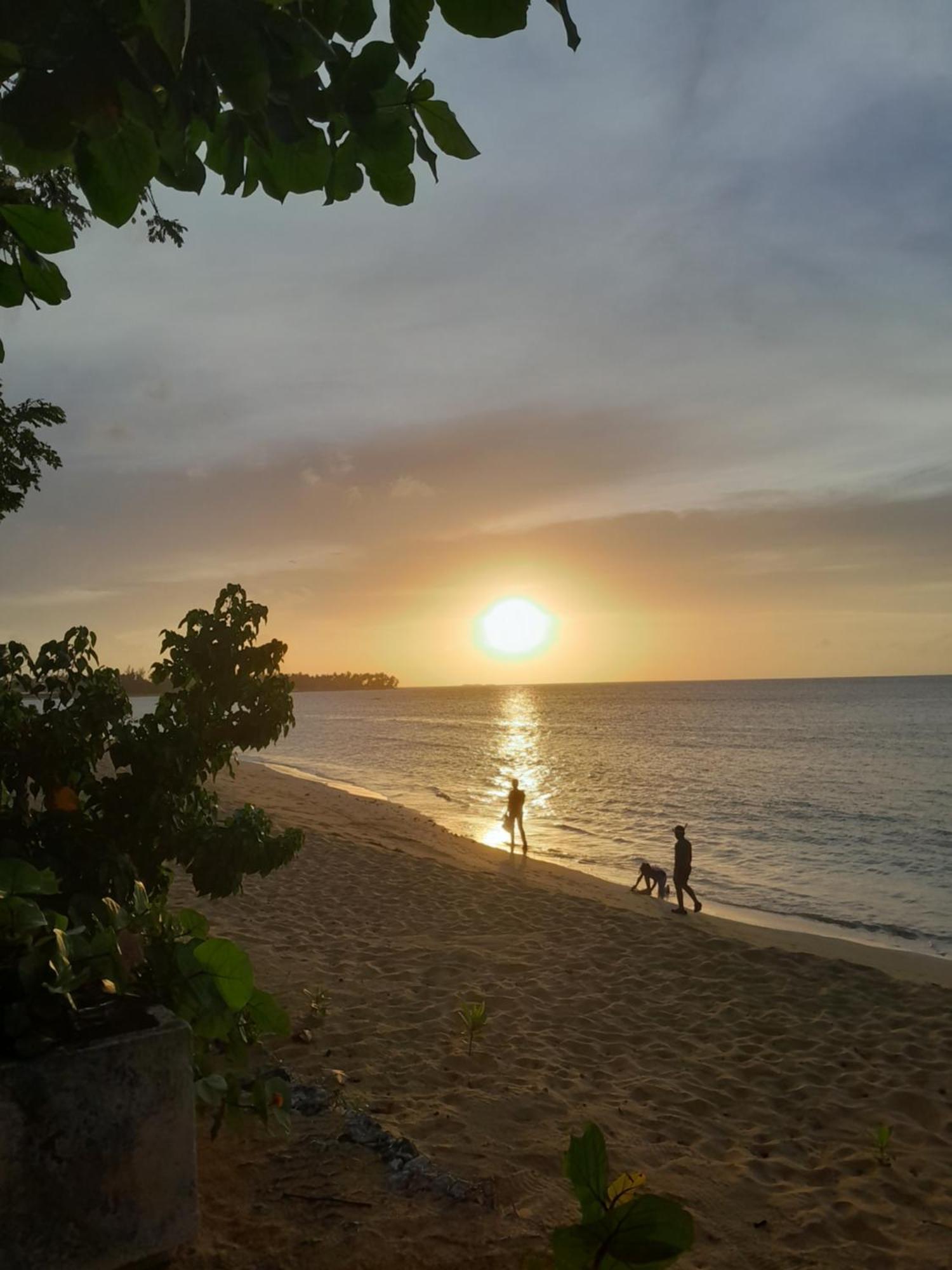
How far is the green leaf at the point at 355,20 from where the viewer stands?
141cm

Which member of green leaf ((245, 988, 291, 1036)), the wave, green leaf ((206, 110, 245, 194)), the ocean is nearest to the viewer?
green leaf ((206, 110, 245, 194))

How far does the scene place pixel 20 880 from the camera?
8.09 feet

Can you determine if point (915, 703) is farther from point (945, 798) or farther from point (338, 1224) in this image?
point (338, 1224)

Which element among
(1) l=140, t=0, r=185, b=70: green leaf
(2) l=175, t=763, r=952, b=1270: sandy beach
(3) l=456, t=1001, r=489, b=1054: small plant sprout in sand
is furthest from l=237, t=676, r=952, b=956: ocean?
(1) l=140, t=0, r=185, b=70: green leaf

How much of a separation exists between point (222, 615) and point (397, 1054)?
3.25 meters

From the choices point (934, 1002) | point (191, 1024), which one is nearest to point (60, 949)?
point (191, 1024)

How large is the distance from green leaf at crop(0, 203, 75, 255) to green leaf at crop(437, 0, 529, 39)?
2.75 feet

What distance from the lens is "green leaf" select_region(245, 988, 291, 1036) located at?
296cm

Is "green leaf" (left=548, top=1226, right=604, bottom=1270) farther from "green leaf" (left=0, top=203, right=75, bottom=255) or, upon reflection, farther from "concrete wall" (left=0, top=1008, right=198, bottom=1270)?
"green leaf" (left=0, top=203, right=75, bottom=255)

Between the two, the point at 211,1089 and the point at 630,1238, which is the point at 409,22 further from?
the point at 211,1089

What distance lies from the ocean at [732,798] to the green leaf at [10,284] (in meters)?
14.5

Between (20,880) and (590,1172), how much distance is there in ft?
6.33

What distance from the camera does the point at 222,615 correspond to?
511cm

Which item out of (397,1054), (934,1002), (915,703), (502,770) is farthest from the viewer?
(915,703)
